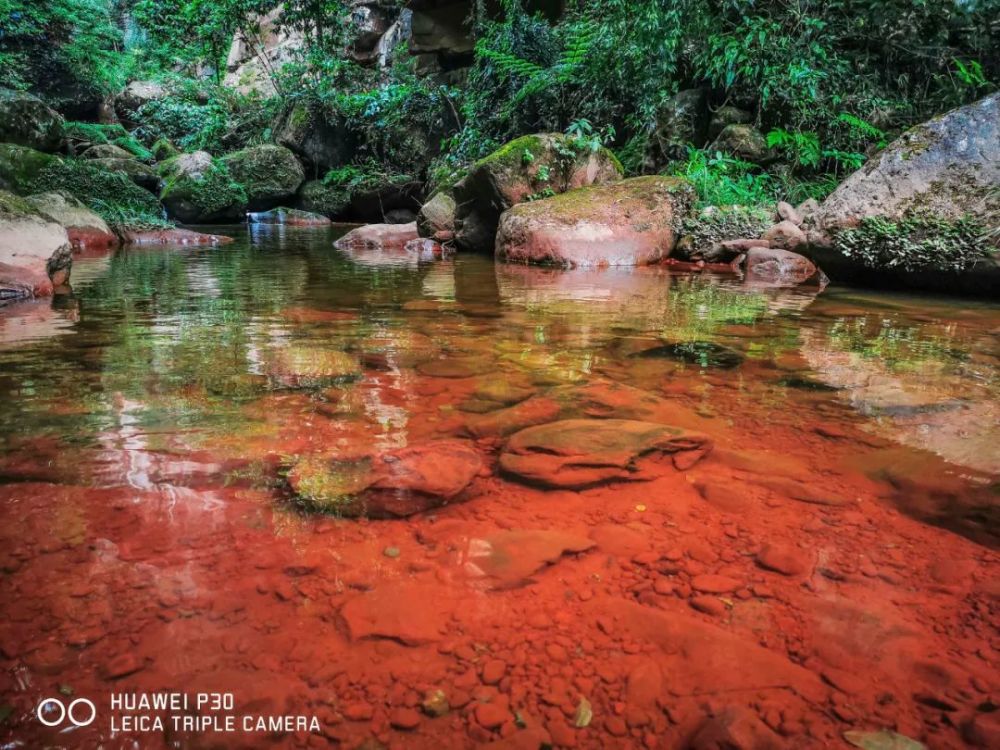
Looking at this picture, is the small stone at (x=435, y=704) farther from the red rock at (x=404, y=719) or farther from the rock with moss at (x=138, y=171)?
the rock with moss at (x=138, y=171)

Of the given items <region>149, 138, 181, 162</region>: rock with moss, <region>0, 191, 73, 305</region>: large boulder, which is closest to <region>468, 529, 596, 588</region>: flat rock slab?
<region>0, 191, 73, 305</region>: large boulder

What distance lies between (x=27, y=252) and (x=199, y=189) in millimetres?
11176

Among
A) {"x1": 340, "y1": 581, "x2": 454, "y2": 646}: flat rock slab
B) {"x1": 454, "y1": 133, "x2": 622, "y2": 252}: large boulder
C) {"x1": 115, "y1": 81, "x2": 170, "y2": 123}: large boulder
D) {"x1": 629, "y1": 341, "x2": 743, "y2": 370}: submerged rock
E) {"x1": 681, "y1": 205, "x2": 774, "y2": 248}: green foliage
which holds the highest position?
{"x1": 115, "y1": 81, "x2": 170, "y2": 123}: large boulder

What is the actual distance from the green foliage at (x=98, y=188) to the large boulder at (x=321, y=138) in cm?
634

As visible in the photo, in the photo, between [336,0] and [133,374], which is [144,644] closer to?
[133,374]

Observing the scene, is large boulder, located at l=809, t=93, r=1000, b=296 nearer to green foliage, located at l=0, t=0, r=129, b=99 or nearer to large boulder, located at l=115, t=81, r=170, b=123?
green foliage, located at l=0, t=0, r=129, b=99

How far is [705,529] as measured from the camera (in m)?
1.50

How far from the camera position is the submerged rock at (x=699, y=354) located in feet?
9.67

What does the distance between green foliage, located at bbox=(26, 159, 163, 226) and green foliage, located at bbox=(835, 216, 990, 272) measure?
455 inches

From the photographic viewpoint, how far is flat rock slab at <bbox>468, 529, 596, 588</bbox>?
51.9 inches

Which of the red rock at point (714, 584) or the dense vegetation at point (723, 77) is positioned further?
the dense vegetation at point (723, 77)

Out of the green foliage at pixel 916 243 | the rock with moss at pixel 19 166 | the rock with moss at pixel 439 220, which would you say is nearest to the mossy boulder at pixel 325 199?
the rock with moss at pixel 19 166

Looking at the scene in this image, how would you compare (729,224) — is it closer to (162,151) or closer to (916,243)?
(916,243)

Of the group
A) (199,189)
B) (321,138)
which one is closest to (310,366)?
(199,189)
